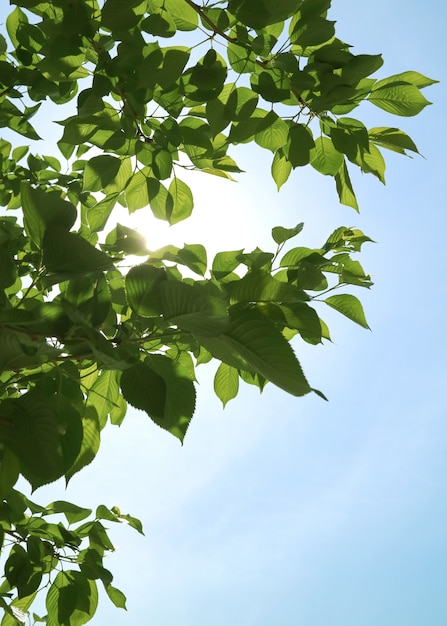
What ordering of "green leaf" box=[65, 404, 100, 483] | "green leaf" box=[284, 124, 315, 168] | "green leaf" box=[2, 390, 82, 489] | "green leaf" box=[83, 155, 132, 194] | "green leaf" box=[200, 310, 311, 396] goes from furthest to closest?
"green leaf" box=[83, 155, 132, 194], "green leaf" box=[284, 124, 315, 168], "green leaf" box=[65, 404, 100, 483], "green leaf" box=[2, 390, 82, 489], "green leaf" box=[200, 310, 311, 396]

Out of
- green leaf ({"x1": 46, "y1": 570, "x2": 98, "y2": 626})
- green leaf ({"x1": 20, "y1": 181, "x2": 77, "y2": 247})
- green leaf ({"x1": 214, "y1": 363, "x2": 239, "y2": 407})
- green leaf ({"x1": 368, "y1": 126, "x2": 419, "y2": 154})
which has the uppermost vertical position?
green leaf ({"x1": 368, "y1": 126, "x2": 419, "y2": 154})

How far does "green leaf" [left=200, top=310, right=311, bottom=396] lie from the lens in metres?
0.62

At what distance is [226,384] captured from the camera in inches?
50.4

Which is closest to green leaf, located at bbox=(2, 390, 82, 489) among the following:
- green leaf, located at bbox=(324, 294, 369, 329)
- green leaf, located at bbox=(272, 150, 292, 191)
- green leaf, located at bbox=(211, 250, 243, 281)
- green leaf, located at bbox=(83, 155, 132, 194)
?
green leaf, located at bbox=(211, 250, 243, 281)

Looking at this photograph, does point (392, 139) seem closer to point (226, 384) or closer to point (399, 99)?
point (399, 99)

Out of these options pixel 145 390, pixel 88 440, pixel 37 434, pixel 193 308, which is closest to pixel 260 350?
pixel 193 308

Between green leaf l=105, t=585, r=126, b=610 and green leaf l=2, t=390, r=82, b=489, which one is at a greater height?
green leaf l=105, t=585, r=126, b=610

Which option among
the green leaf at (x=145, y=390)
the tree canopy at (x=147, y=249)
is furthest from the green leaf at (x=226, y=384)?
the green leaf at (x=145, y=390)

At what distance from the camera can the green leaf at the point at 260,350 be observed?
0.62 meters

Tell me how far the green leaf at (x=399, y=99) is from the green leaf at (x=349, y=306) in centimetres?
41

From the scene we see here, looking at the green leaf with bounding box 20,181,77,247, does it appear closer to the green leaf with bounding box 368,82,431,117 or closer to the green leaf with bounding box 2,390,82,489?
the green leaf with bounding box 2,390,82,489

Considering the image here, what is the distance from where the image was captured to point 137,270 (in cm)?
71

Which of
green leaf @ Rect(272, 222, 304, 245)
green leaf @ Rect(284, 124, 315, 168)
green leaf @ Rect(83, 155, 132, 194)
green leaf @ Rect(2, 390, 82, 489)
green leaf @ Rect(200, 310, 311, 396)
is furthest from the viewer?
green leaf @ Rect(83, 155, 132, 194)

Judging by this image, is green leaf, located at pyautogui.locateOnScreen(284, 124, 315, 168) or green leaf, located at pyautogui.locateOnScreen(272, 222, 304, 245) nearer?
green leaf, located at pyautogui.locateOnScreen(272, 222, 304, 245)
